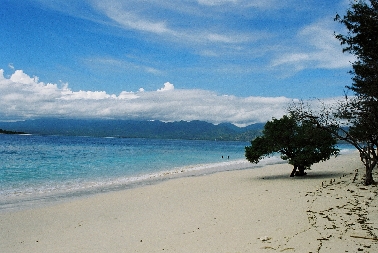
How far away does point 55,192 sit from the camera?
2262 centimetres

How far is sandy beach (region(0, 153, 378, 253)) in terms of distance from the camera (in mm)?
8953

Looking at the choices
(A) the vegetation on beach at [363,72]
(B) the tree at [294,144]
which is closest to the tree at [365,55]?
(A) the vegetation on beach at [363,72]

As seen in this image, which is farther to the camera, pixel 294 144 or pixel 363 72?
pixel 294 144

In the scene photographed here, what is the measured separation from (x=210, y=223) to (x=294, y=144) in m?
14.8

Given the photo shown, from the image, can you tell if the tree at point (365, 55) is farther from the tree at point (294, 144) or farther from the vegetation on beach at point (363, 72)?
the tree at point (294, 144)

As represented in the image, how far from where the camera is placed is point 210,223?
11.7 meters

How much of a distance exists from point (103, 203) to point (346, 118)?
554 inches

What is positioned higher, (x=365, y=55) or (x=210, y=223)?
(x=365, y=55)

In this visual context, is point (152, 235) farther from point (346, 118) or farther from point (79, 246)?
point (346, 118)

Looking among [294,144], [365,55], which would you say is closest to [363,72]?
[365,55]

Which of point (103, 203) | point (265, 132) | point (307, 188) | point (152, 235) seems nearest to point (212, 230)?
point (152, 235)

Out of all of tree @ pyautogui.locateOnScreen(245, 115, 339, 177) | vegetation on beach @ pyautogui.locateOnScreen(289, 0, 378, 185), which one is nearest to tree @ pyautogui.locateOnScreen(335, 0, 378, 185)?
vegetation on beach @ pyautogui.locateOnScreen(289, 0, 378, 185)

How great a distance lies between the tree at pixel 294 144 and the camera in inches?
932

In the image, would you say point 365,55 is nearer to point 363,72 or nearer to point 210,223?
point 363,72
